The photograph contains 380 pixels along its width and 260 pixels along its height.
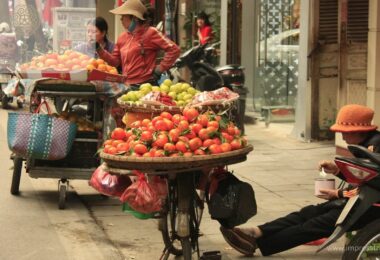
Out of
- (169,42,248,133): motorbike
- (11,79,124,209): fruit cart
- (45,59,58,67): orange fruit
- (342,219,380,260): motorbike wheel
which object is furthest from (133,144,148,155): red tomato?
(169,42,248,133): motorbike

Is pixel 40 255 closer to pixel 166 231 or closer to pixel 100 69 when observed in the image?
pixel 166 231

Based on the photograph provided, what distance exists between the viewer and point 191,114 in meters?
6.23

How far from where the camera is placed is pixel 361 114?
6.16 metres

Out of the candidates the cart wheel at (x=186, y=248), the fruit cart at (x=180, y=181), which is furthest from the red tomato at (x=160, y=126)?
the cart wheel at (x=186, y=248)

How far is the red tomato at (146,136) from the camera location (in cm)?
598

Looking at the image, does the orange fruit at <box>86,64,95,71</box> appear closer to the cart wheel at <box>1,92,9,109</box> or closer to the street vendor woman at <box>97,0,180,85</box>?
the street vendor woman at <box>97,0,180,85</box>

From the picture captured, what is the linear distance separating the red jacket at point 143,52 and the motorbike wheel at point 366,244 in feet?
15.1

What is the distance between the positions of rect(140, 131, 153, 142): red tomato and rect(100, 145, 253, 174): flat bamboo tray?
0.71ft

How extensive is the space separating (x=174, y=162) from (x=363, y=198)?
1.25 m

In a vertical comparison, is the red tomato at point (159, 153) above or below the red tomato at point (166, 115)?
below

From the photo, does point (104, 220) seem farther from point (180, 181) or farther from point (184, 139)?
point (184, 139)

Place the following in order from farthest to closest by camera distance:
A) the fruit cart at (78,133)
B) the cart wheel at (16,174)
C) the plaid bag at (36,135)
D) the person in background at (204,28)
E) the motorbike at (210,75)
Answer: the person in background at (204,28)
the motorbike at (210,75)
the cart wheel at (16,174)
the fruit cart at (78,133)
the plaid bag at (36,135)

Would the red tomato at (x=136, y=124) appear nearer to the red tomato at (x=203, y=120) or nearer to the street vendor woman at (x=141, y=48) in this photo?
the red tomato at (x=203, y=120)

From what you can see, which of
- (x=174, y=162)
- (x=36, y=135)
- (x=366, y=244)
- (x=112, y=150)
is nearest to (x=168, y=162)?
(x=174, y=162)
